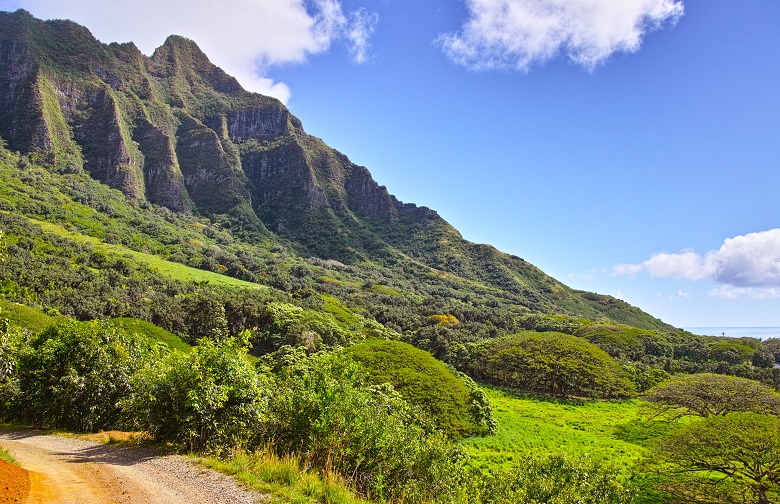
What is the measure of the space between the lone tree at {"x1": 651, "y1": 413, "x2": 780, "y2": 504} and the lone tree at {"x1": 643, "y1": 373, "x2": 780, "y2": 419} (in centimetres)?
1357

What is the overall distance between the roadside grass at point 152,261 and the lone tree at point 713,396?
86.9m

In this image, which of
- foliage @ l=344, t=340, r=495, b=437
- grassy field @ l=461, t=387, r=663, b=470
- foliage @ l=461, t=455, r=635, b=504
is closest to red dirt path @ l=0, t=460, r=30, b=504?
foliage @ l=461, t=455, r=635, b=504

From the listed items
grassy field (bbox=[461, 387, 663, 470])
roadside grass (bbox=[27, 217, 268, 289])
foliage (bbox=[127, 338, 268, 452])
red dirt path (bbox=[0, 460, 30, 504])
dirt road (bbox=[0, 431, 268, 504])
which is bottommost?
grassy field (bbox=[461, 387, 663, 470])

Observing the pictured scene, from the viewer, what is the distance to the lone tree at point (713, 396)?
122 feet

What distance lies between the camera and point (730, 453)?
935 inches

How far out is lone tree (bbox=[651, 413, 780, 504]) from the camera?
2309 centimetres

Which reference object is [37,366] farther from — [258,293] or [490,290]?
[490,290]

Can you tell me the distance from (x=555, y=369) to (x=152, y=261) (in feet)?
325

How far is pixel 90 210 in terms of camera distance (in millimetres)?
126188

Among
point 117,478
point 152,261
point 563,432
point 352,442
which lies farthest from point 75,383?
point 152,261

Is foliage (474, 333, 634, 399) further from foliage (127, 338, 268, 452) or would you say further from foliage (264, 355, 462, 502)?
foliage (127, 338, 268, 452)

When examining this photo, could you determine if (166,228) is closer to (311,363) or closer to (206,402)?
(311,363)

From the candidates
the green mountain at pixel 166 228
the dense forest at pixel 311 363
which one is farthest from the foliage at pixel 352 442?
the green mountain at pixel 166 228

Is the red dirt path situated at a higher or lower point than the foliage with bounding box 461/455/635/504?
higher
